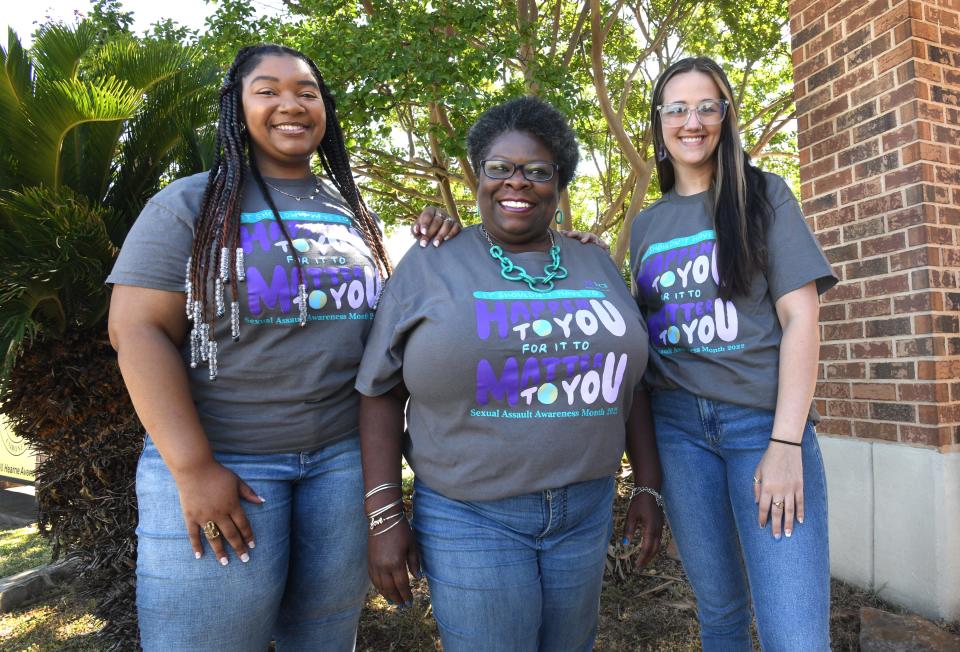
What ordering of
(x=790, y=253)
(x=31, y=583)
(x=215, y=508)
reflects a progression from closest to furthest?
(x=215, y=508)
(x=790, y=253)
(x=31, y=583)

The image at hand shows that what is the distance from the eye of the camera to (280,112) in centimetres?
205

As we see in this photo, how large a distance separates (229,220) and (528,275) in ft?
2.83

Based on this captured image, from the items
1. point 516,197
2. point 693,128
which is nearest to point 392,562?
point 516,197

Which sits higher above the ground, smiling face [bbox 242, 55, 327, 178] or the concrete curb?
smiling face [bbox 242, 55, 327, 178]

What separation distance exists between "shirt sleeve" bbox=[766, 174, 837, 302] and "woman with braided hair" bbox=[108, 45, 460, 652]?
3.25 feet

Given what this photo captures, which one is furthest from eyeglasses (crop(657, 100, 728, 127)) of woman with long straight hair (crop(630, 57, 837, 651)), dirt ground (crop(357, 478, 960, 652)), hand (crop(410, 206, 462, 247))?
dirt ground (crop(357, 478, 960, 652))

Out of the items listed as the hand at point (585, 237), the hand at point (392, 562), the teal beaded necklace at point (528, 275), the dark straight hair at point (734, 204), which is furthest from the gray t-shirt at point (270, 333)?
the dark straight hair at point (734, 204)

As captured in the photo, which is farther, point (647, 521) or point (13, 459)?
point (13, 459)

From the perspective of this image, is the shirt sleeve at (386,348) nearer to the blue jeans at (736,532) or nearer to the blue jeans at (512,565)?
the blue jeans at (512,565)

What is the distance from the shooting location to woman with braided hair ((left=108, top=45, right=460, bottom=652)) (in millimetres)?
1725

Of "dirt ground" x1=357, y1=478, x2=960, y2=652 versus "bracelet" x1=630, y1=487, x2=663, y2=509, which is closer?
"bracelet" x1=630, y1=487, x2=663, y2=509

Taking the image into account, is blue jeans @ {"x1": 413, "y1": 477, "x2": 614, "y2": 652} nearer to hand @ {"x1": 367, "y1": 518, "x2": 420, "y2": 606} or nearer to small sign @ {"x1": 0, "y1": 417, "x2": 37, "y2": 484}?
hand @ {"x1": 367, "y1": 518, "x2": 420, "y2": 606}

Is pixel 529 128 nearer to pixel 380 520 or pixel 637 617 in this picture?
pixel 380 520

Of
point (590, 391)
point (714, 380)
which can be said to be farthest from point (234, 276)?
point (714, 380)
